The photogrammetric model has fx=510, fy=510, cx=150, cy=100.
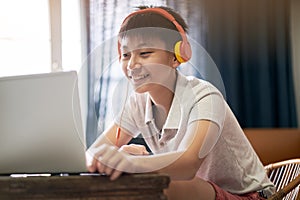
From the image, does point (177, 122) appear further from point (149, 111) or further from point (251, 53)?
point (251, 53)

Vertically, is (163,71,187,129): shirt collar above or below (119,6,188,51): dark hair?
below

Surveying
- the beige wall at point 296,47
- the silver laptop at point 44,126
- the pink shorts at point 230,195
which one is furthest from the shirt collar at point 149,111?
the beige wall at point 296,47

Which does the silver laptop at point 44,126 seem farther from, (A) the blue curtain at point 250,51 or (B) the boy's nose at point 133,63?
(A) the blue curtain at point 250,51

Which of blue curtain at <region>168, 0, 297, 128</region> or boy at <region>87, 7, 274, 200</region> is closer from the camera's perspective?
boy at <region>87, 7, 274, 200</region>

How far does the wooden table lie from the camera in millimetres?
823

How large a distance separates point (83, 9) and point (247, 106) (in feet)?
4.06

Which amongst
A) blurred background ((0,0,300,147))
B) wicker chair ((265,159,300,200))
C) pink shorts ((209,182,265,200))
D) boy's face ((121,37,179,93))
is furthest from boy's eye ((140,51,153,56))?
blurred background ((0,0,300,147))

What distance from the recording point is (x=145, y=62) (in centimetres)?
130

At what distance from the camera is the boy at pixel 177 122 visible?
3.93 ft

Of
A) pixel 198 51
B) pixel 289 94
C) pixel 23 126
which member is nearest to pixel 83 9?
pixel 198 51

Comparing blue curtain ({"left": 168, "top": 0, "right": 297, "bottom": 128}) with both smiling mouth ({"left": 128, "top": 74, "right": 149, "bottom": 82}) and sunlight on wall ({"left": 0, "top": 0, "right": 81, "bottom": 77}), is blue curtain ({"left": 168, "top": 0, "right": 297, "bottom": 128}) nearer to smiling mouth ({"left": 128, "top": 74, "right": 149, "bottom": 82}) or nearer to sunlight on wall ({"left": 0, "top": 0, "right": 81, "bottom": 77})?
sunlight on wall ({"left": 0, "top": 0, "right": 81, "bottom": 77})

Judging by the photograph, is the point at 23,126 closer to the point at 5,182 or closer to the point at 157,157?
the point at 5,182

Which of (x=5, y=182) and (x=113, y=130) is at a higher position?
(x=5, y=182)

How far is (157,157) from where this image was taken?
1.03 m
